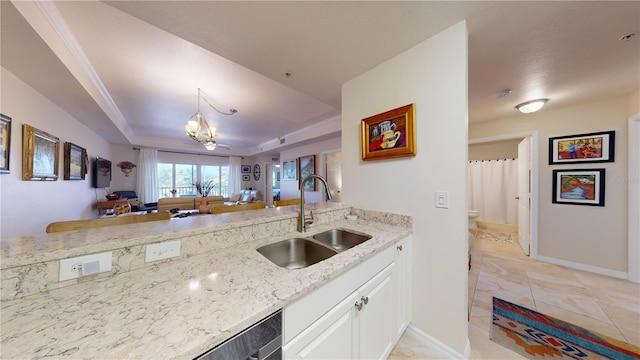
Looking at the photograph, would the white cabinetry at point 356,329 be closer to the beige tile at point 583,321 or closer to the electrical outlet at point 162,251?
the electrical outlet at point 162,251

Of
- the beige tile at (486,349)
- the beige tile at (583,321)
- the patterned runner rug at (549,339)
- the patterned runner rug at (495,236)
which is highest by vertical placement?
the patterned runner rug at (495,236)

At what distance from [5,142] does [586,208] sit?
6.31 meters

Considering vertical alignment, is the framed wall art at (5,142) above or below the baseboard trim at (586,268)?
above

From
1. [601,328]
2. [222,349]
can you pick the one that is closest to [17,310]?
[222,349]

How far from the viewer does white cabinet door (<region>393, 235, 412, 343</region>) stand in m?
1.39

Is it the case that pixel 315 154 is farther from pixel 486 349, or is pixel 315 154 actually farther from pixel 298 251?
pixel 486 349

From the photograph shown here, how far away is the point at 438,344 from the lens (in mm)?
1404

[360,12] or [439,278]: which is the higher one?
[360,12]

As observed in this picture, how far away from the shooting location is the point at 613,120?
238 cm

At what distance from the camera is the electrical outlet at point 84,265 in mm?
727

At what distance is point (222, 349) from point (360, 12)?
1.72m

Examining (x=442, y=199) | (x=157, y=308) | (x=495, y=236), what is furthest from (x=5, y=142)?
(x=495, y=236)

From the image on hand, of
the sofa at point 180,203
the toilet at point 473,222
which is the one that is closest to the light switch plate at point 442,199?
the toilet at point 473,222

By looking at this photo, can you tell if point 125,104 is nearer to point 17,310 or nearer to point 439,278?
point 17,310
